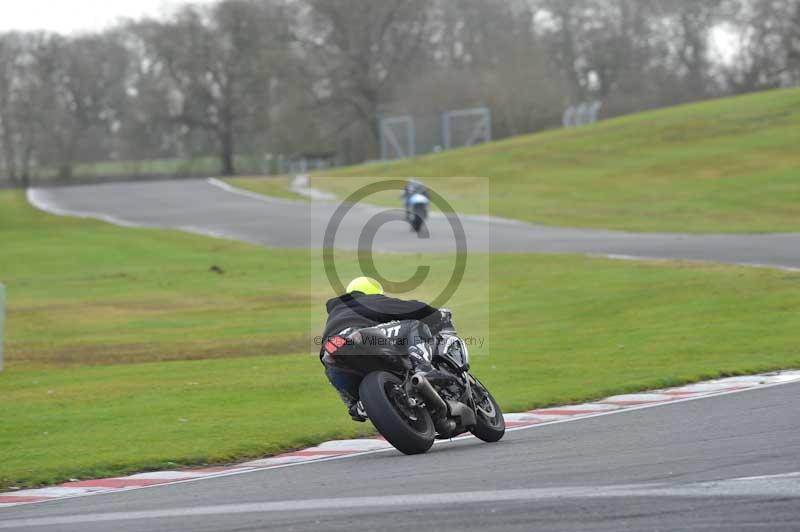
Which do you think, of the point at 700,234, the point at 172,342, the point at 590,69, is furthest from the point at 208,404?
the point at 590,69

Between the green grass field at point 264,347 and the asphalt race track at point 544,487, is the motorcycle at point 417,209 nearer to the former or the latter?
the green grass field at point 264,347

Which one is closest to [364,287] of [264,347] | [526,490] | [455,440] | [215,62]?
[455,440]

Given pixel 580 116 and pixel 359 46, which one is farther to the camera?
pixel 359 46

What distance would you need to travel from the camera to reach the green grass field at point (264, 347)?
36.8 feet

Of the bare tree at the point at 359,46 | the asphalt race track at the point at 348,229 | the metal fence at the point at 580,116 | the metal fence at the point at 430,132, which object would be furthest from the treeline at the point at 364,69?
the asphalt race track at the point at 348,229

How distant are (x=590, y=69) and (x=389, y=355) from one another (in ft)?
267

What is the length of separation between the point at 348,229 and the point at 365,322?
1132 inches

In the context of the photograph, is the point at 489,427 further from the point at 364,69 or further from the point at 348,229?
the point at 364,69

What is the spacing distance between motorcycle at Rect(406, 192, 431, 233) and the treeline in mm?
43592

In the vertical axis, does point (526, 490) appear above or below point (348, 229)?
below

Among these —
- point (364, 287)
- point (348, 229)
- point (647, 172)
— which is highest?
point (647, 172)

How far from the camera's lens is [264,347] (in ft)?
59.7

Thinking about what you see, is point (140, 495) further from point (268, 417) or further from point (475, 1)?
point (475, 1)

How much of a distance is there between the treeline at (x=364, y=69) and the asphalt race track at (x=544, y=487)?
68487 mm
